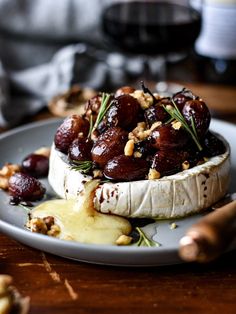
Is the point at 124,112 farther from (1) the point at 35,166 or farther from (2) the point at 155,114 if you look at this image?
(1) the point at 35,166

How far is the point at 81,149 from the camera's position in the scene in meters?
1.40

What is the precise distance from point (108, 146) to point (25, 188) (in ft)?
0.73

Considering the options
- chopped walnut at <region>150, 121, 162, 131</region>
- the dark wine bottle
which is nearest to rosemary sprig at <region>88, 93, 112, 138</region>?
chopped walnut at <region>150, 121, 162, 131</region>

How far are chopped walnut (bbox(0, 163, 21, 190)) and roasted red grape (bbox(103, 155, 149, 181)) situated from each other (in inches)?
11.1

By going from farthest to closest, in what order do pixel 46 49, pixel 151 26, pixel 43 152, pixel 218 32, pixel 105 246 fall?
pixel 46 49 → pixel 218 32 → pixel 151 26 → pixel 43 152 → pixel 105 246

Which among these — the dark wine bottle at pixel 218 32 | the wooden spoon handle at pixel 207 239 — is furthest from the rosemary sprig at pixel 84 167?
the dark wine bottle at pixel 218 32

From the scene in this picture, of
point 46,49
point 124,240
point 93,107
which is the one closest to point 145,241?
Answer: point 124,240

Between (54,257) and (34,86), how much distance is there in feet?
3.77

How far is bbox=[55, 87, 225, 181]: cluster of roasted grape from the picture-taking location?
4.42 feet

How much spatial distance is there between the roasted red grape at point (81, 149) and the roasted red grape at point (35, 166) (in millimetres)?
197

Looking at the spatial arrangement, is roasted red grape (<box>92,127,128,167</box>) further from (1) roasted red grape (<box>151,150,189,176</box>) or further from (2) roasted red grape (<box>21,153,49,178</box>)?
(2) roasted red grape (<box>21,153,49,178</box>)

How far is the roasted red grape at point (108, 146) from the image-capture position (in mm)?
1357

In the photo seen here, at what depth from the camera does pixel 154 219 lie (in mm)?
1371

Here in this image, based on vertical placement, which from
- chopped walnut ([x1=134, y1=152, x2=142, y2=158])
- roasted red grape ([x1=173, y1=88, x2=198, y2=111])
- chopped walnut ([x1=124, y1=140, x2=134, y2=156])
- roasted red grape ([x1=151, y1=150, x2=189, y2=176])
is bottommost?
roasted red grape ([x1=151, y1=150, x2=189, y2=176])
